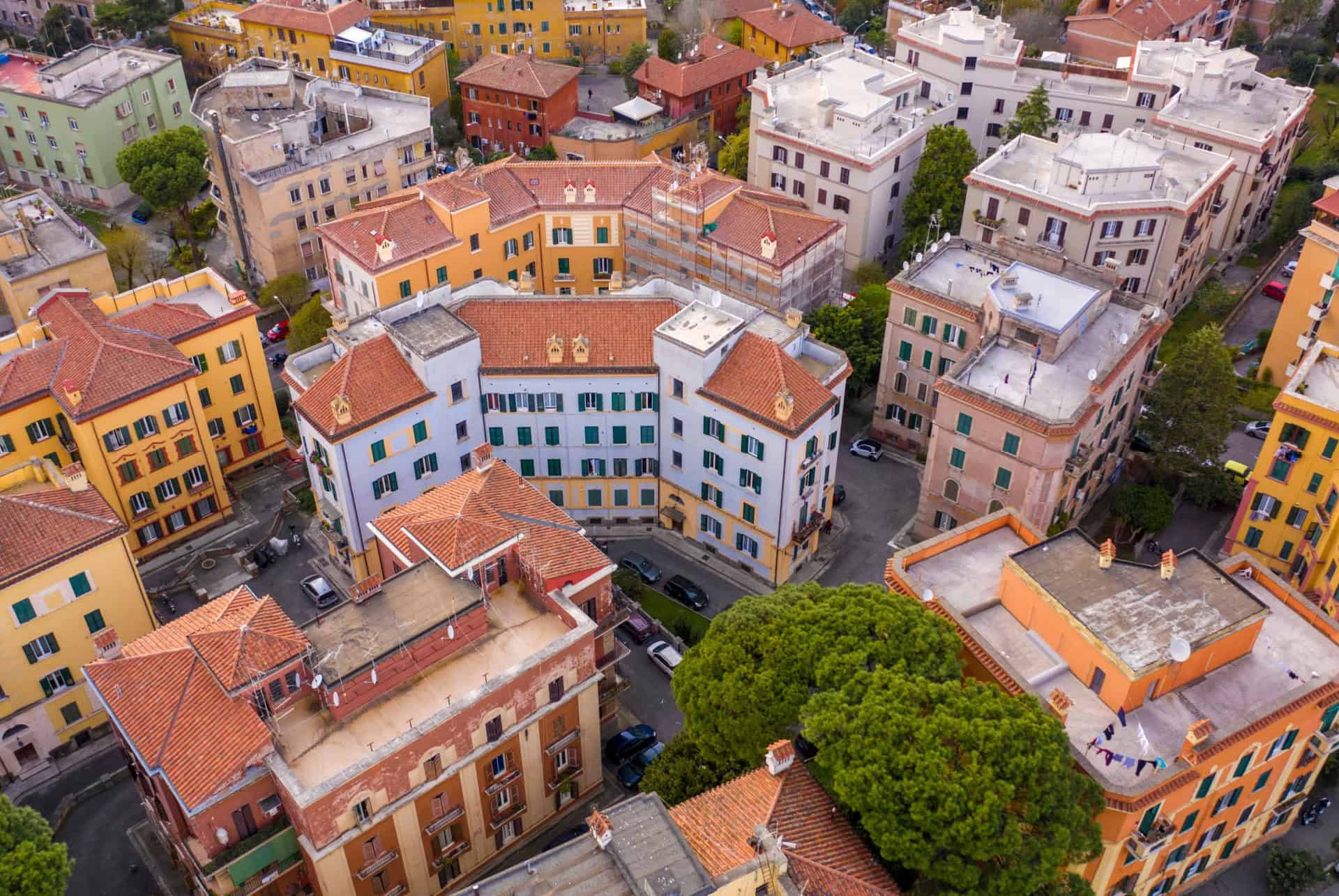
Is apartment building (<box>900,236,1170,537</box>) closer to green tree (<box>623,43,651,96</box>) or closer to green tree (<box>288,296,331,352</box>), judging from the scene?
green tree (<box>288,296,331,352</box>)

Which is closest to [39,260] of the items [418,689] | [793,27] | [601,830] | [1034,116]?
[418,689]

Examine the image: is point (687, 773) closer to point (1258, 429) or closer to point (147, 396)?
point (147, 396)

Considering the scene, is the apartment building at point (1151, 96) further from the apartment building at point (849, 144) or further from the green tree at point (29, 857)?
the green tree at point (29, 857)

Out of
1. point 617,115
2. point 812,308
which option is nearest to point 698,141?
point 617,115

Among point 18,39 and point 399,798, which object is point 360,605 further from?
point 18,39

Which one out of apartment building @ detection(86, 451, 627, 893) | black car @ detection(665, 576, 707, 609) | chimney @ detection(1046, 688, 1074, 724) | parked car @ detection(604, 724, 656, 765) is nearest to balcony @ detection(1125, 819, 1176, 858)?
chimney @ detection(1046, 688, 1074, 724)

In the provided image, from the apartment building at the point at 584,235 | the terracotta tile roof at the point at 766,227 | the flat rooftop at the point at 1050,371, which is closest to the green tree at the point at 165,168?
the apartment building at the point at 584,235
